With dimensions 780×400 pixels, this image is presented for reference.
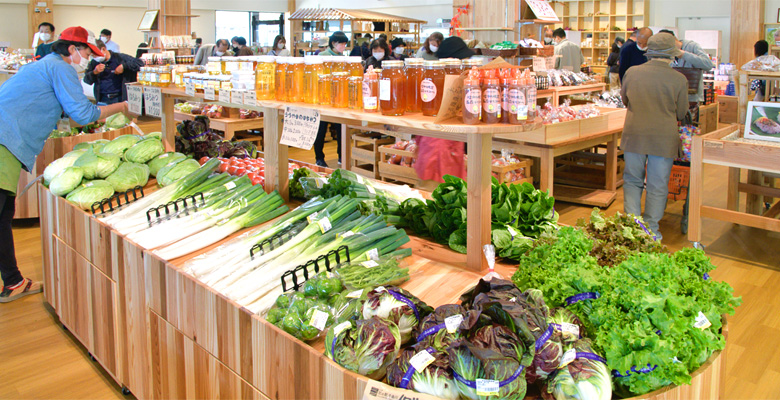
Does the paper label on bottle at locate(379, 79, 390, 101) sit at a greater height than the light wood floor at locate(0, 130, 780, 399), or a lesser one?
greater

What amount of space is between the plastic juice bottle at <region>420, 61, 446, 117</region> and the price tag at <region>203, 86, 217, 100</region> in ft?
4.44

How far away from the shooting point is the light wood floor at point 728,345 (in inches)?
122

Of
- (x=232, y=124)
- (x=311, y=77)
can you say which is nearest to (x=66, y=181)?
(x=311, y=77)

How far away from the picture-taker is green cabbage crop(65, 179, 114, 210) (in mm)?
3277

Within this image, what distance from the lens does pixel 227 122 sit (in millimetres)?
7500

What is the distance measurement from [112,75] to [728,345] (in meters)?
6.83

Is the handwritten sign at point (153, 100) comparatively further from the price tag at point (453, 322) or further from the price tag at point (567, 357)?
the price tag at point (567, 357)

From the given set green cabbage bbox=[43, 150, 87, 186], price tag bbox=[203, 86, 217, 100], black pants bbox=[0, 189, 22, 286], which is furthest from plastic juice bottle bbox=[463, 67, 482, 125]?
black pants bbox=[0, 189, 22, 286]

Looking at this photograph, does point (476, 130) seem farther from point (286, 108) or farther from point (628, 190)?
point (628, 190)

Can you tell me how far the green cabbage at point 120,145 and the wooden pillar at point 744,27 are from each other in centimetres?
1348

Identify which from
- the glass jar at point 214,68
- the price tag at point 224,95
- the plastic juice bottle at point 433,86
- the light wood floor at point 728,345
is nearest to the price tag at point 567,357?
the plastic juice bottle at point 433,86

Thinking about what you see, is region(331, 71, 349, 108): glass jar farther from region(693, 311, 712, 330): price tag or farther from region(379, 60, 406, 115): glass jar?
region(693, 311, 712, 330): price tag

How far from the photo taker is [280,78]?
9.38 ft

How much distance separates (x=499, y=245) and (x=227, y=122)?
575 centimetres
